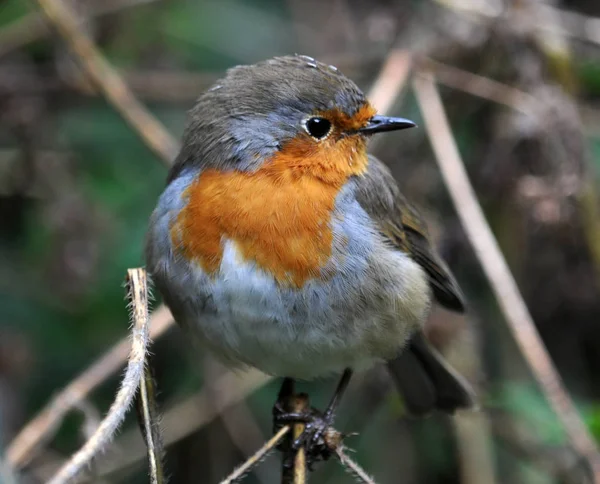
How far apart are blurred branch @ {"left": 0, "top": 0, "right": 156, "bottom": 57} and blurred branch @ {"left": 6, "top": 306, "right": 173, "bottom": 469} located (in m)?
1.61

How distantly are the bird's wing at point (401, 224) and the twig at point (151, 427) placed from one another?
1.24 metres

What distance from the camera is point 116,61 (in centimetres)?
449

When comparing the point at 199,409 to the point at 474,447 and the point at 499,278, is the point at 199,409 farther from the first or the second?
the point at 499,278

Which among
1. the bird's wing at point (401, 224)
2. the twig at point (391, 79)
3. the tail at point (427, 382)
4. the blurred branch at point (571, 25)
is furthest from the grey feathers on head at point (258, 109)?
the blurred branch at point (571, 25)

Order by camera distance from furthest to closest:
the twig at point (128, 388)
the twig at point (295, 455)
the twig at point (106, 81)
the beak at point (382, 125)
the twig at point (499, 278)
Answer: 1. the twig at point (106, 81)
2. the twig at point (499, 278)
3. the beak at point (382, 125)
4. the twig at point (295, 455)
5. the twig at point (128, 388)

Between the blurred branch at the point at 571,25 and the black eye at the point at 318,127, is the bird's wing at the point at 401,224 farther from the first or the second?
the blurred branch at the point at 571,25

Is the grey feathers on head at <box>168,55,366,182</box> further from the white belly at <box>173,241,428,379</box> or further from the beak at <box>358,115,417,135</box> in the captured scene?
the white belly at <box>173,241,428,379</box>

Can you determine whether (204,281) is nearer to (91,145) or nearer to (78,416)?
(78,416)

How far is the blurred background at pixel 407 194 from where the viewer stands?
3.83 m

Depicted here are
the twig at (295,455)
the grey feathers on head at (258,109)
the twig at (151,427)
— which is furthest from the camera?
the grey feathers on head at (258,109)

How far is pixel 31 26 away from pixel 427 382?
249 cm

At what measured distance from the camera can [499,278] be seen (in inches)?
130

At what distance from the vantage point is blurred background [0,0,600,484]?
12.6ft

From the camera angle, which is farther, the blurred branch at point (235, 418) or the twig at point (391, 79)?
the blurred branch at point (235, 418)
